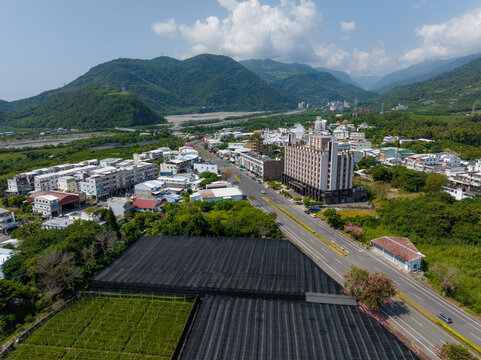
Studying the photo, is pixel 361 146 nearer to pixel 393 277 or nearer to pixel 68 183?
pixel 393 277

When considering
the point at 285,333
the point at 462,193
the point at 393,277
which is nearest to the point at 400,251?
the point at 393,277

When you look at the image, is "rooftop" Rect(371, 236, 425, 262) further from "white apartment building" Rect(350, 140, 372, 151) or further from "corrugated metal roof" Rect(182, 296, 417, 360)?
"white apartment building" Rect(350, 140, 372, 151)

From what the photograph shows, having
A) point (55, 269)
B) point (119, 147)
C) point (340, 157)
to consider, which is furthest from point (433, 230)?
point (119, 147)

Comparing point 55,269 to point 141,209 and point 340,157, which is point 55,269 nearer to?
point 141,209

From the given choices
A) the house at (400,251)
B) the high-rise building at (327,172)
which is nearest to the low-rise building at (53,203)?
the high-rise building at (327,172)

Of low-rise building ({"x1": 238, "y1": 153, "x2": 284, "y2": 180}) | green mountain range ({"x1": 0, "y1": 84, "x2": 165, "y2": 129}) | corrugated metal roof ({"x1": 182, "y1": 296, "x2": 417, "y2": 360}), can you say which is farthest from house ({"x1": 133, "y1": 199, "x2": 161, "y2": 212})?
green mountain range ({"x1": 0, "y1": 84, "x2": 165, "y2": 129})
